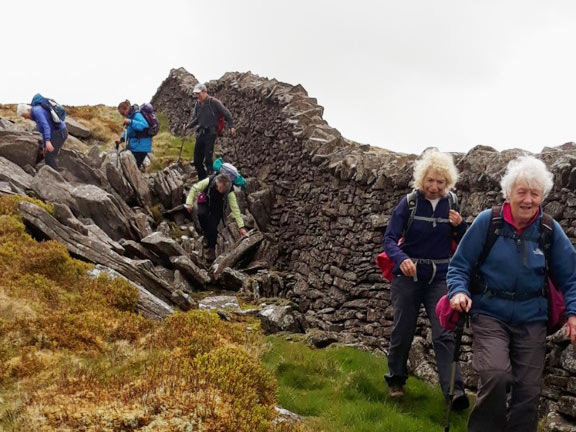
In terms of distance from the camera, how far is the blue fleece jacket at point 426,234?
7594mm

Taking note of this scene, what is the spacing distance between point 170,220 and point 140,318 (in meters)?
10.3

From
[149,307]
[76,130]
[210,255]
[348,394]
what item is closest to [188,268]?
[210,255]

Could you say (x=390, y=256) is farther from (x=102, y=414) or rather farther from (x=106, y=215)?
(x=106, y=215)

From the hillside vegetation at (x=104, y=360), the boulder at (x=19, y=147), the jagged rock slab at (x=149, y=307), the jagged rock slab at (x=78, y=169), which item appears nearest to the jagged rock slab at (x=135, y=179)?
the jagged rock slab at (x=78, y=169)

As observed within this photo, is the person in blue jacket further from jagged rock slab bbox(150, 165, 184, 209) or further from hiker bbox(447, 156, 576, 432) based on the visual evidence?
hiker bbox(447, 156, 576, 432)

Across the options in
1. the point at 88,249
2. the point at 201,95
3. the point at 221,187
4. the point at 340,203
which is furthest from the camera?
the point at 201,95

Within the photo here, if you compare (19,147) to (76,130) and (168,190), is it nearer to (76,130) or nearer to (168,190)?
(168,190)

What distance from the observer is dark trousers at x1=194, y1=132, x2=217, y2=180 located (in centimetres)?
1948

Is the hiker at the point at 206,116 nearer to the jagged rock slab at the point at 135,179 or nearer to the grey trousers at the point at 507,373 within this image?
the jagged rock slab at the point at 135,179

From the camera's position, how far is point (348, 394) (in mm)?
7953

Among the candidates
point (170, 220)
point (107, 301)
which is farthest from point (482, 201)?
point (170, 220)

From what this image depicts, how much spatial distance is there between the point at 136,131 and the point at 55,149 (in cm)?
413

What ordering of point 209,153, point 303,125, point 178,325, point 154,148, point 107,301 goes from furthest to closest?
point 154,148
point 209,153
point 303,125
point 107,301
point 178,325

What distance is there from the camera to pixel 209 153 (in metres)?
19.9
